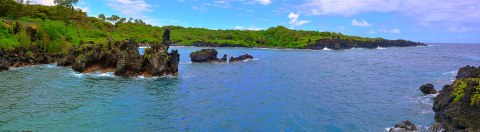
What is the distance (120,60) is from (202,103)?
2857 centimetres

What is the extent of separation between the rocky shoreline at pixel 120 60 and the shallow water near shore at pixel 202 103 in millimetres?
2669

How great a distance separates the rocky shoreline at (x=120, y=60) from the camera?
70.7 metres

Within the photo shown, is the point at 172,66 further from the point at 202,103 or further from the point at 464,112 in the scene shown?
the point at 464,112

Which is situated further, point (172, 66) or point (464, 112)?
point (172, 66)

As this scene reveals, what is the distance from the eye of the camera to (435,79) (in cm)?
7625

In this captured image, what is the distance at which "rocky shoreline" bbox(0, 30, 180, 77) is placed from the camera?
232 ft

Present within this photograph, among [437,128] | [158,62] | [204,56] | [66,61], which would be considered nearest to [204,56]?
[204,56]

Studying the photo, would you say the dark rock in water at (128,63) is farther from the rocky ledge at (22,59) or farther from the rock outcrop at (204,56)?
the rock outcrop at (204,56)

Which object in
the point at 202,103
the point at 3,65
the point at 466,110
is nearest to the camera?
the point at 466,110

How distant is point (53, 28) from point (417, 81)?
9007 cm

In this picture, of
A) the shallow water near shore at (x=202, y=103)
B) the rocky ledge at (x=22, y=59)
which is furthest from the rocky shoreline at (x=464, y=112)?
the rocky ledge at (x=22, y=59)

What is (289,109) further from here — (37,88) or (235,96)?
(37,88)

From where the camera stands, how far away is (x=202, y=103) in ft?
158

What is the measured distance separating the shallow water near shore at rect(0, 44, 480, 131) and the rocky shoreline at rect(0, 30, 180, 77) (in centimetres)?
267
